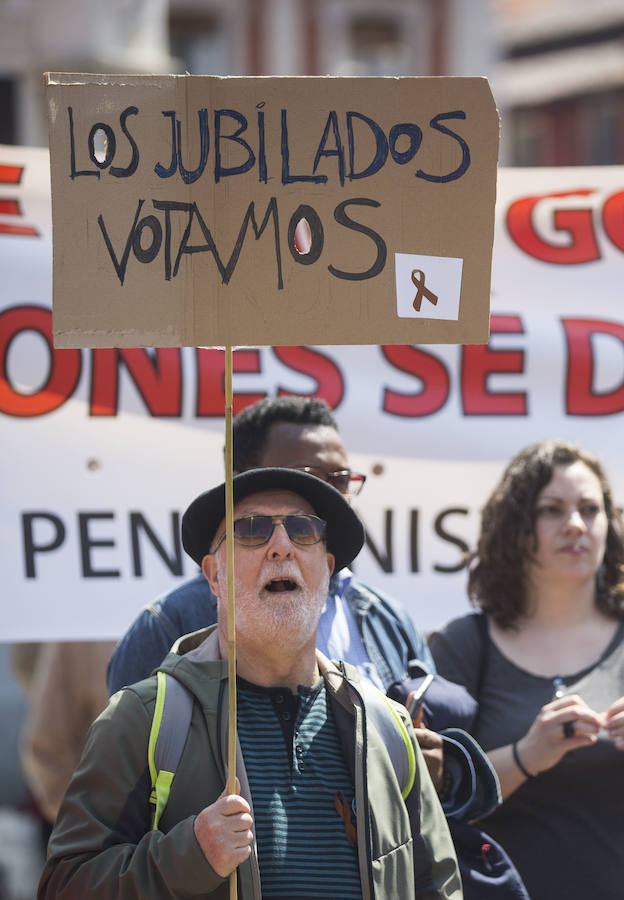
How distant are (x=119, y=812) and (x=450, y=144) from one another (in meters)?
1.29

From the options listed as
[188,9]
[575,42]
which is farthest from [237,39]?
[575,42]

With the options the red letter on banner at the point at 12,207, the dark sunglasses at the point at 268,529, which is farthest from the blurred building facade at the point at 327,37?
the dark sunglasses at the point at 268,529

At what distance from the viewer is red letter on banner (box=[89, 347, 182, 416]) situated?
4.03 m

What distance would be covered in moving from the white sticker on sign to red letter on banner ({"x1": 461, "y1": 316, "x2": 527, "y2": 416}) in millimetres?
1726

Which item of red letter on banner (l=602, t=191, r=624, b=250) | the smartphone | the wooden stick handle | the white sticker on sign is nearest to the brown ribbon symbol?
the white sticker on sign

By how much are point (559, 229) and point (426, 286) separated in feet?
6.36

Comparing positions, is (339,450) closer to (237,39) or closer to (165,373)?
(165,373)

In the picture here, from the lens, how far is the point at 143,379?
406 centimetres

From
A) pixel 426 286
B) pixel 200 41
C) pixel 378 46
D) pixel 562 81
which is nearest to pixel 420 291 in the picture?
pixel 426 286

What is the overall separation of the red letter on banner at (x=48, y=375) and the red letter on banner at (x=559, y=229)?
1408 millimetres

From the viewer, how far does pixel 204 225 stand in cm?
240

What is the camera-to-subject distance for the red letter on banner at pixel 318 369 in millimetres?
4152

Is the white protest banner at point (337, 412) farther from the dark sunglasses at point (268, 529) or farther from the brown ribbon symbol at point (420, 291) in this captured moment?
the brown ribbon symbol at point (420, 291)

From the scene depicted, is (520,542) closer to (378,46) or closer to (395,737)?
(395,737)
